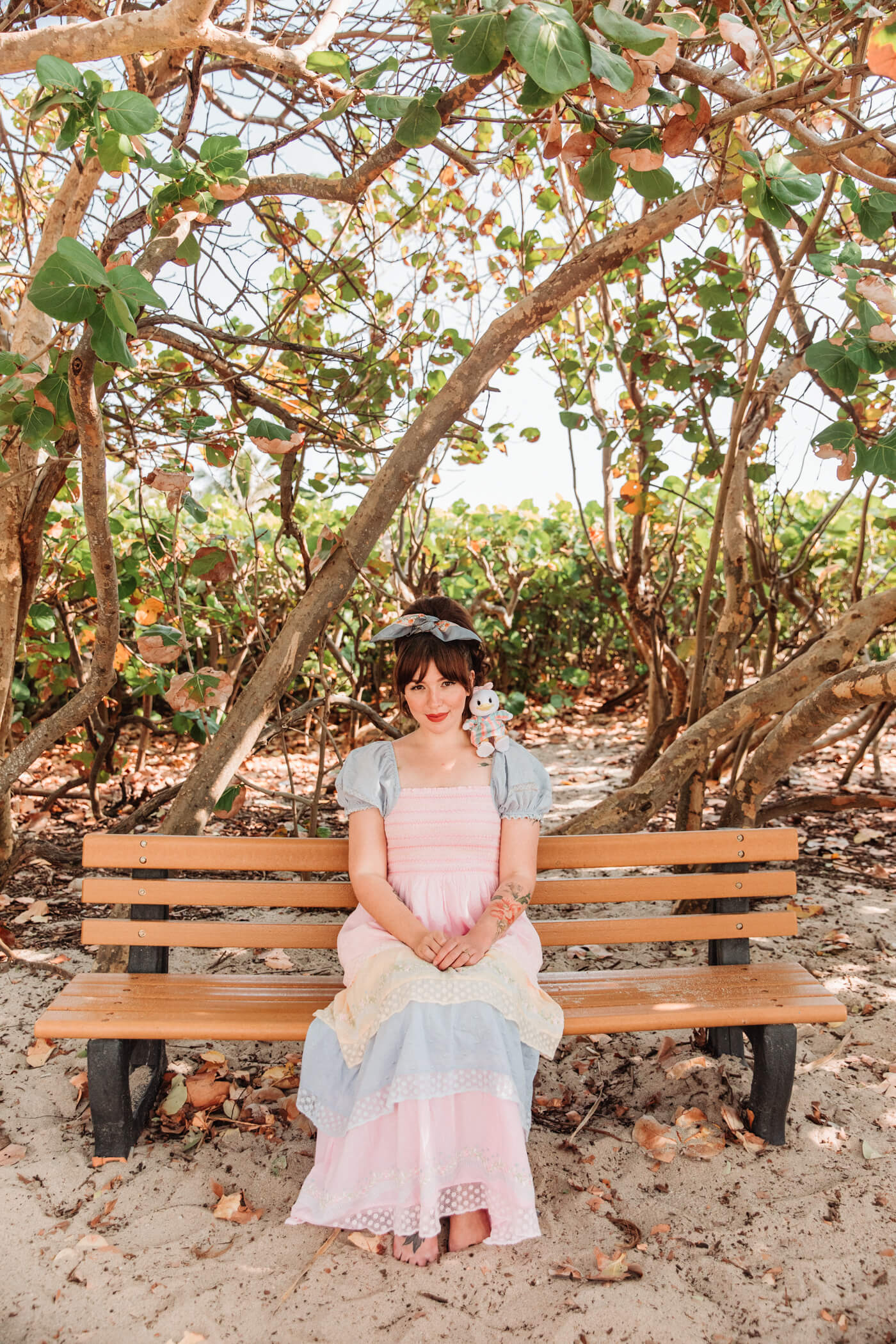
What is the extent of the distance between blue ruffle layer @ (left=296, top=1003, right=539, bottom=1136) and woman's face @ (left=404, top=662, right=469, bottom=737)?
2.57 ft

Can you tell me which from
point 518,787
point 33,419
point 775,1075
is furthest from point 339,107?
point 775,1075

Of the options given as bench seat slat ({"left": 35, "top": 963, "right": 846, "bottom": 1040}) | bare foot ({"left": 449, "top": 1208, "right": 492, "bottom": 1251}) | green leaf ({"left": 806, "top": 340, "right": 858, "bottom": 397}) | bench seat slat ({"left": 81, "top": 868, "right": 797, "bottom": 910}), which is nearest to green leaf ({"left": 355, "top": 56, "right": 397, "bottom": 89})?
green leaf ({"left": 806, "top": 340, "right": 858, "bottom": 397})

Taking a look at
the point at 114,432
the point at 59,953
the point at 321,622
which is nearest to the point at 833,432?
the point at 321,622

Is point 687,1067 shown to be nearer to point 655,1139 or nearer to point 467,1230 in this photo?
point 655,1139

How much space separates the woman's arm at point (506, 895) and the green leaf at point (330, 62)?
83.2 inches

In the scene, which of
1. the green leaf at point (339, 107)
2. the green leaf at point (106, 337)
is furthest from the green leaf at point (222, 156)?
the green leaf at point (106, 337)

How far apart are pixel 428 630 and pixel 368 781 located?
44 centimetres

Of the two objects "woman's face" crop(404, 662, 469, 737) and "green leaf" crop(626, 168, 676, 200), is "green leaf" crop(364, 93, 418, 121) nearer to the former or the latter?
"green leaf" crop(626, 168, 676, 200)

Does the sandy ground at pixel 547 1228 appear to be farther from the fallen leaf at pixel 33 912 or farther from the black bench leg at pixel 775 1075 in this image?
the fallen leaf at pixel 33 912

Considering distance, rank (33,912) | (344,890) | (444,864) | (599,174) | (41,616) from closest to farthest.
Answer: (599,174) < (444,864) < (344,890) < (33,912) < (41,616)

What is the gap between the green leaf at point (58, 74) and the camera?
1925 mm

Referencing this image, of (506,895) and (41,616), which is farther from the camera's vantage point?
(41,616)

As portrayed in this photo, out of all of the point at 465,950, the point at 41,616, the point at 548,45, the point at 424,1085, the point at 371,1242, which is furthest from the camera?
the point at 41,616

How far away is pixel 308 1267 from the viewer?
6.49 feet
